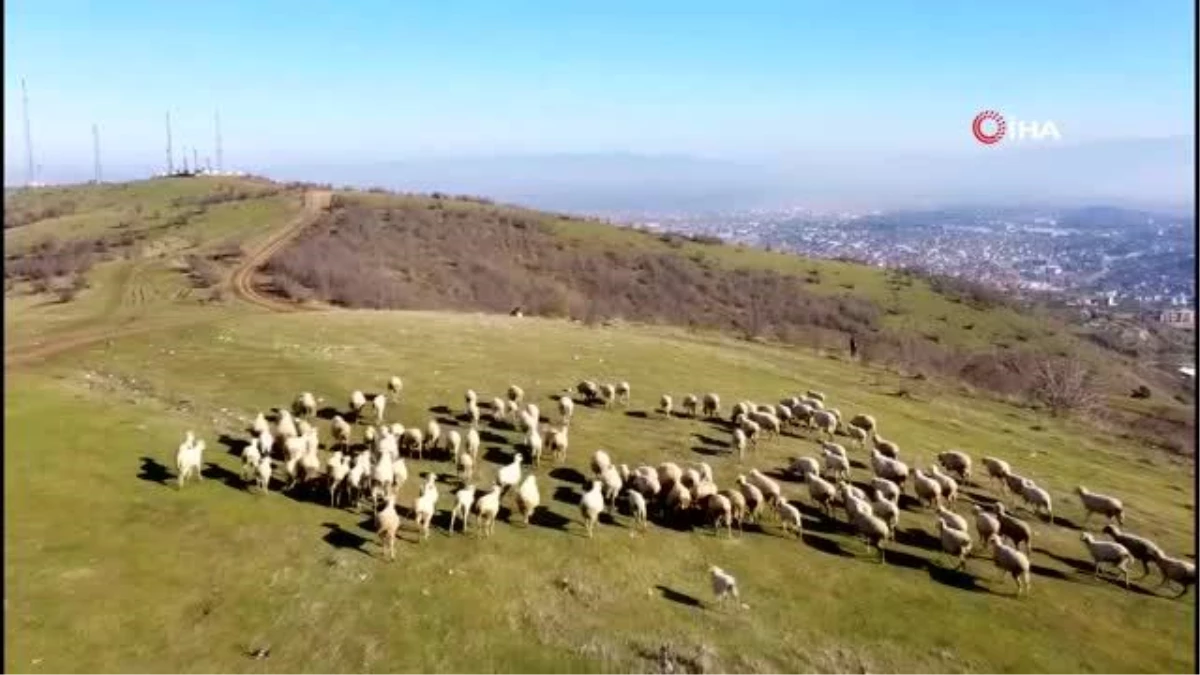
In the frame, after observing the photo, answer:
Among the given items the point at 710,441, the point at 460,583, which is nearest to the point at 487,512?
the point at 460,583

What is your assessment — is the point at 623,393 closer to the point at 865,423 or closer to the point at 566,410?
the point at 566,410

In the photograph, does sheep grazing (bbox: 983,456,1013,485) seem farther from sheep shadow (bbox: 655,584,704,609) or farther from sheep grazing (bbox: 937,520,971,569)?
sheep shadow (bbox: 655,584,704,609)

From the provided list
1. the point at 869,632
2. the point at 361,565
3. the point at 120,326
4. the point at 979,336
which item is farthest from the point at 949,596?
the point at 979,336

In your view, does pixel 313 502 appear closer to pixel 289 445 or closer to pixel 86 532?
pixel 289 445

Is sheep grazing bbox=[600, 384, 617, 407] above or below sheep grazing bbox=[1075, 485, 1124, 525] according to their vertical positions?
above

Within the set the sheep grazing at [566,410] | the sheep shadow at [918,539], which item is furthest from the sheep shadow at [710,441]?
the sheep shadow at [918,539]

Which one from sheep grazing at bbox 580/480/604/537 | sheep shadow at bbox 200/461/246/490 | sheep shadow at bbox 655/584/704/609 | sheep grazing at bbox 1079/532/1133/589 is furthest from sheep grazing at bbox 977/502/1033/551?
sheep shadow at bbox 200/461/246/490
